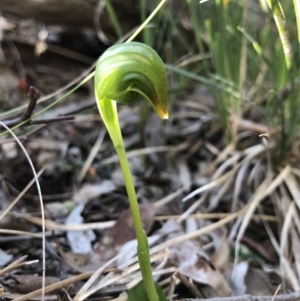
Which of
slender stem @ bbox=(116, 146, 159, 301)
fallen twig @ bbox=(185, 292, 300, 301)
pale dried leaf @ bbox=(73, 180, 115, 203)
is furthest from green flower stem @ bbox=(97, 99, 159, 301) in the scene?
pale dried leaf @ bbox=(73, 180, 115, 203)

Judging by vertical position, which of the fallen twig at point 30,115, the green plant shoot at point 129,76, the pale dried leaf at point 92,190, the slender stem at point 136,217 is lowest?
the slender stem at point 136,217

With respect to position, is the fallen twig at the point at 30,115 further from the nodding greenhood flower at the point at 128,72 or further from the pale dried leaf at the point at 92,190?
the pale dried leaf at the point at 92,190

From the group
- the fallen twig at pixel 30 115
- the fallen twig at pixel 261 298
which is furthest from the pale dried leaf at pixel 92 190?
the fallen twig at pixel 261 298

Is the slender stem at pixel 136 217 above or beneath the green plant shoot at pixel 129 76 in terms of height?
beneath

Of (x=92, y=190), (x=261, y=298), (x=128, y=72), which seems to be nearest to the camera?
(x=128, y=72)

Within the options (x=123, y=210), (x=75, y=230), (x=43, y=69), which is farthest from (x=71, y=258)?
(x=43, y=69)

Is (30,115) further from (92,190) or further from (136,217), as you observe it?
(92,190)

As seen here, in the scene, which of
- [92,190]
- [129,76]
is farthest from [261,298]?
[92,190]

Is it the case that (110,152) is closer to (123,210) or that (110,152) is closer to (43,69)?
(123,210)
